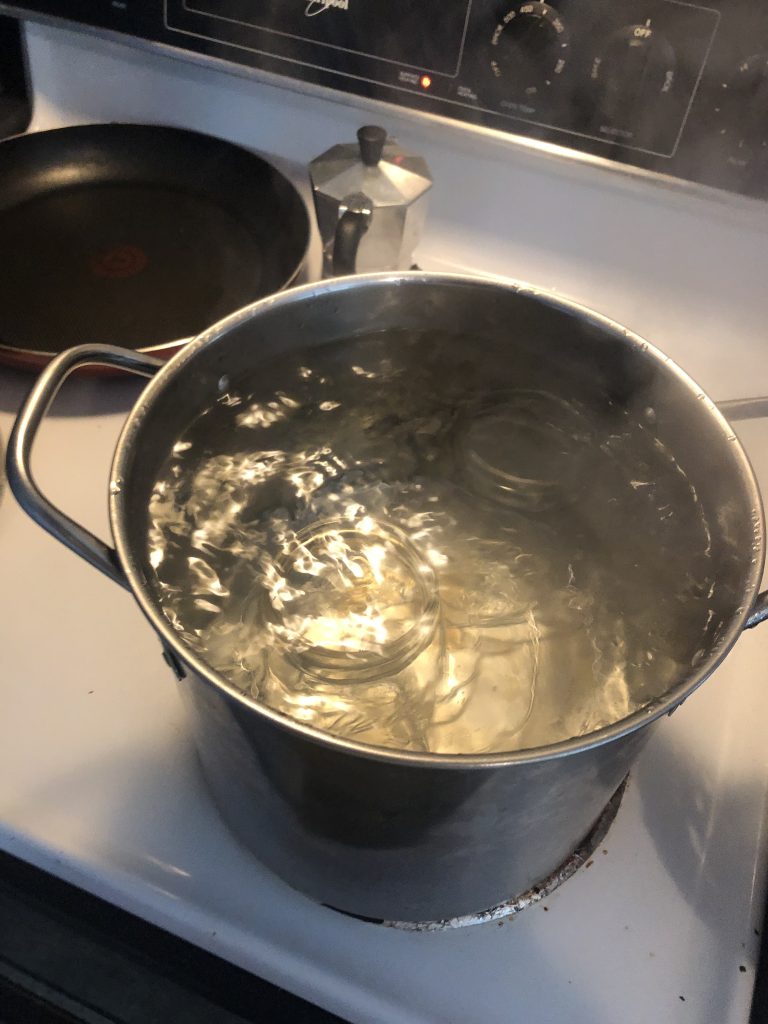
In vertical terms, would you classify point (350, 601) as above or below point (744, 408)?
below

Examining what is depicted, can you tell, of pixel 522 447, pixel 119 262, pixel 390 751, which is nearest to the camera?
pixel 390 751

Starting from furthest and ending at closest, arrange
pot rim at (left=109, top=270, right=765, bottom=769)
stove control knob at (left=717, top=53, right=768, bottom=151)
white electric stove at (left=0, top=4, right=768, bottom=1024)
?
stove control knob at (left=717, top=53, right=768, bottom=151)
white electric stove at (left=0, top=4, right=768, bottom=1024)
pot rim at (left=109, top=270, right=765, bottom=769)

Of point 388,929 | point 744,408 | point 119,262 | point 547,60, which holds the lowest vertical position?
point 388,929

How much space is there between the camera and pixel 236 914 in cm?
47

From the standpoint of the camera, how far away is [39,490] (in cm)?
43

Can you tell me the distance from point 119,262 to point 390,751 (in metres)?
0.63

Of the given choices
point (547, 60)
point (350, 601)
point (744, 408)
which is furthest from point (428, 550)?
point (547, 60)

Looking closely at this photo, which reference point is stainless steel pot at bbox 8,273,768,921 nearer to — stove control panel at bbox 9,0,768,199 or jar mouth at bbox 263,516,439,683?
jar mouth at bbox 263,516,439,683

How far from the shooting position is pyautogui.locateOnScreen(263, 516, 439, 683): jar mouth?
1.73 ft

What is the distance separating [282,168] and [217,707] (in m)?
0.67

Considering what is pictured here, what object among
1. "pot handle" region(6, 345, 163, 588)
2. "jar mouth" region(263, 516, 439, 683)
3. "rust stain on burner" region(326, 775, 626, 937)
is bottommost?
"rust stain on burner" region(326, 775, 626, 937)

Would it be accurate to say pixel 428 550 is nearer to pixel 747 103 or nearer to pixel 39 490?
pixel 39 490

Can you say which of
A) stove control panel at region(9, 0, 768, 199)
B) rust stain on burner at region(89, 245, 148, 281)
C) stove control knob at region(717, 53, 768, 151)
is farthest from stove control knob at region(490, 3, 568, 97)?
rust stain on burner at region(89, 245, 148, 281)

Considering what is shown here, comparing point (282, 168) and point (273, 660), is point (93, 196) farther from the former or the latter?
point (273, 660)
